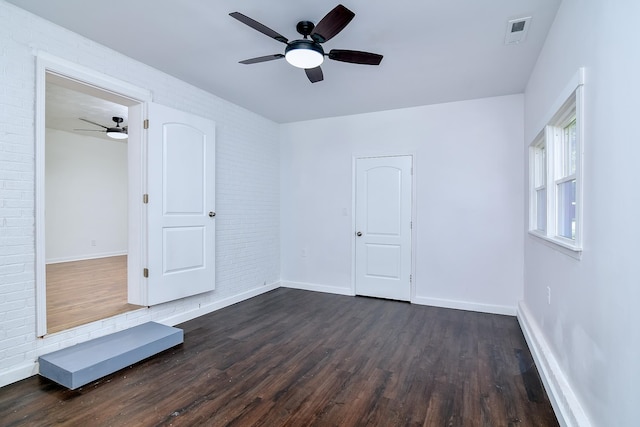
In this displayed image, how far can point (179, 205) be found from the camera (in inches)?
138

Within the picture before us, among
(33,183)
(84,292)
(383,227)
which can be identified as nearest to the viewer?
(33,183)

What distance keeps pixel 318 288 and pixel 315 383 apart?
2739mm

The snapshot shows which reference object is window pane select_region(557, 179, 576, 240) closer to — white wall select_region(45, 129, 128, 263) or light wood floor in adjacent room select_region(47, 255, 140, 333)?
light wood floor in adjacent room select_region(47, 255, 140, 333)

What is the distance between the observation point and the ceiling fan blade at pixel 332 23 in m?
1.97

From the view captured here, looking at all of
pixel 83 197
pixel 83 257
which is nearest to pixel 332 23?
pixel 83 197

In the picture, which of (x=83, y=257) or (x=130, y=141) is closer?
(x=130, y=141)

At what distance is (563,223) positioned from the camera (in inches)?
98.7

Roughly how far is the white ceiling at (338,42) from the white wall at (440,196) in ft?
1.47

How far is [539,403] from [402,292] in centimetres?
243

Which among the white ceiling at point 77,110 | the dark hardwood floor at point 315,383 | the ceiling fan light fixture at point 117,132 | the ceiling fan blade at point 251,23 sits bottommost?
the dark hardwood floor at point 315,383

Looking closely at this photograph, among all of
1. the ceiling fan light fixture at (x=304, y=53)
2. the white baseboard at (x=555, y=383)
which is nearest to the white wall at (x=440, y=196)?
the white baseboard at (x=555, y=383)

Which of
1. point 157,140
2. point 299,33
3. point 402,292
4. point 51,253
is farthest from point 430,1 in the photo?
point 51,253

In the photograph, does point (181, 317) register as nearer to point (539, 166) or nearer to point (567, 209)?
point (567, 209)

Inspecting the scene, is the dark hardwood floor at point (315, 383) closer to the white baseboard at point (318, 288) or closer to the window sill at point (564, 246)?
the window sill at point (564, 246)
